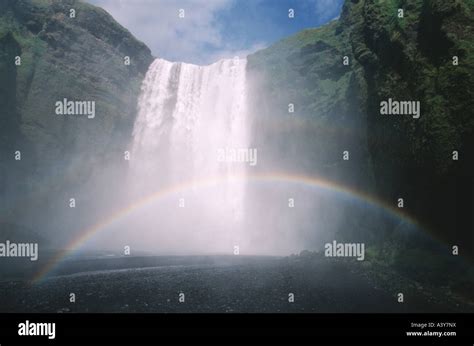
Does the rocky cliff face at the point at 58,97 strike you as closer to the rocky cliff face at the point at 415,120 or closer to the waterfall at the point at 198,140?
the waterfall at the point at 198,140

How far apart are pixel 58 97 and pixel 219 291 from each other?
50519 mm

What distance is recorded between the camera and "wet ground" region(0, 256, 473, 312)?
23.0 metres

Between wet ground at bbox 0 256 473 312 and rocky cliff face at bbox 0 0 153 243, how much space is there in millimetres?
25908

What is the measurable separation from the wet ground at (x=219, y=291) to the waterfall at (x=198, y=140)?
107 feet

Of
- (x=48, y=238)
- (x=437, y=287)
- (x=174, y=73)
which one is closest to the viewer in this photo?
(x=437, y=287)

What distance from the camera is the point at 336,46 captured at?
67.1 meters

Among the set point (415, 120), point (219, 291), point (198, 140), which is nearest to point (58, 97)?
point (198, 140)

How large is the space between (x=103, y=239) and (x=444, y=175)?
183 ft

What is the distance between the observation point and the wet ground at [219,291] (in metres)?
23.0

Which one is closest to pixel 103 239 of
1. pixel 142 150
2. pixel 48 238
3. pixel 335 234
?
pixel 48 238

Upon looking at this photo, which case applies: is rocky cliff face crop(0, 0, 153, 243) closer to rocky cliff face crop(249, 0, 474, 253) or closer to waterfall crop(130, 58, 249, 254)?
waterfall crop(130, 58, 249, 254)

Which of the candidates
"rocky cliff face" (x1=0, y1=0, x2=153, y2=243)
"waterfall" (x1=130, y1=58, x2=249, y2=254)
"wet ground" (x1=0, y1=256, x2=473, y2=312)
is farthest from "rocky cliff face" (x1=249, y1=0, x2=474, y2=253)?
"rocky cliff face" (x1=0, y1=0, x2=153, y2=243)

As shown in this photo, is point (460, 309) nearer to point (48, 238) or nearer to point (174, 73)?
point (48, 238)

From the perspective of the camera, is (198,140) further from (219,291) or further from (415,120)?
(219,291)
